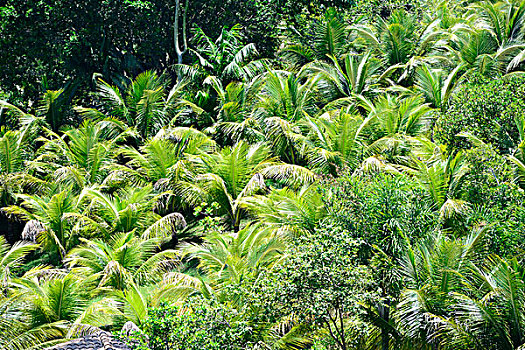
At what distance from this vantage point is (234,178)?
53.7 ft

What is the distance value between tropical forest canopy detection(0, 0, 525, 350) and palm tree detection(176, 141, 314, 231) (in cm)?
7

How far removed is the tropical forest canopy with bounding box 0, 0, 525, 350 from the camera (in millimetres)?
9648

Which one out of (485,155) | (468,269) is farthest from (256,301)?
(485,155)

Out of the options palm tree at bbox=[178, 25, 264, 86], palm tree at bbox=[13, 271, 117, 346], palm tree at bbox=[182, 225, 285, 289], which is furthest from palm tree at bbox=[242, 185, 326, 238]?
palm tree at bbox=[178, 25, 264, 86]

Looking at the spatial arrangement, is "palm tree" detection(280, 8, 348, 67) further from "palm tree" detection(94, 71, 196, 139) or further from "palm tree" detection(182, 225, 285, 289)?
"palm tree" detection(182, 225, 285, 289)

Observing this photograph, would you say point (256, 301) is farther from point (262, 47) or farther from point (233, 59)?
point (262, 47)

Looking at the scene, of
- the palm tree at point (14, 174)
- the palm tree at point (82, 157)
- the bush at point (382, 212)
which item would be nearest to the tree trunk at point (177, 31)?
the palm tree at point (82, 157)

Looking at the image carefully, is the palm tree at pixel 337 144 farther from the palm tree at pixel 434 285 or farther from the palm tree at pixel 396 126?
the palm tree at pixel 434 285

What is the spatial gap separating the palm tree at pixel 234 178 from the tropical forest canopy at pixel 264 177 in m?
0.07

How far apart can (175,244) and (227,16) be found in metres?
12.1

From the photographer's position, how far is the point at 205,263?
13.1 m

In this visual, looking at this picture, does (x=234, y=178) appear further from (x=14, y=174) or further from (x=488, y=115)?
(x=14, y=174)

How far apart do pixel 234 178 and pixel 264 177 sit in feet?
2.99

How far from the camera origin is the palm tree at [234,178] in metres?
15.9
